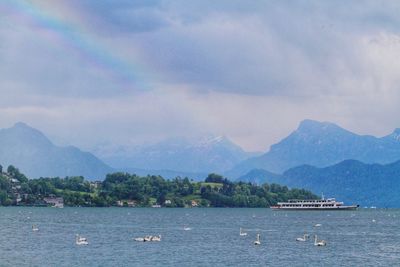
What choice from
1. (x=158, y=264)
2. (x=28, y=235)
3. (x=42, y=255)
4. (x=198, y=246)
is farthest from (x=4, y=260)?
(x=28, y=235)

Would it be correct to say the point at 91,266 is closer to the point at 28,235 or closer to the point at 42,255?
the point at 42,255

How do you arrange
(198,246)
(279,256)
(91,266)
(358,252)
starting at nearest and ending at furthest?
(91,266) < (279,256) < (358,252) < (198,246)

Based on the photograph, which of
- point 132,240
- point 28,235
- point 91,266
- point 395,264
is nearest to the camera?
point 91,266

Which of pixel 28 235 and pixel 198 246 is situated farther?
pixel 28 235

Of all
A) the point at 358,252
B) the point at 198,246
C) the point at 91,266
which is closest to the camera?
the point at 91,266

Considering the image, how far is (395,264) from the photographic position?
125562mm

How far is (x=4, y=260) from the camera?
12325 centimetres

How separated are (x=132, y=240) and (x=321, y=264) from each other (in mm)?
54914

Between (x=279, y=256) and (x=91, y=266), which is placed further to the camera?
(x=279, y=256)

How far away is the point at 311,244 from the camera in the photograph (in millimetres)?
163375

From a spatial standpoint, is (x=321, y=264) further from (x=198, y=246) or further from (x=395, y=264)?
(x=198, y=246)

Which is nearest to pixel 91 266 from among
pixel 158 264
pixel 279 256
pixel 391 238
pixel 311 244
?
pixel 158 264

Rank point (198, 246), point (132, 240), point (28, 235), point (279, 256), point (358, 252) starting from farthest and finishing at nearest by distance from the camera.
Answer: point (28, 235), point (132, 240), point (198, 246), point (358, 252), point (279, 256)

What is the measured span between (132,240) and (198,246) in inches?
743
